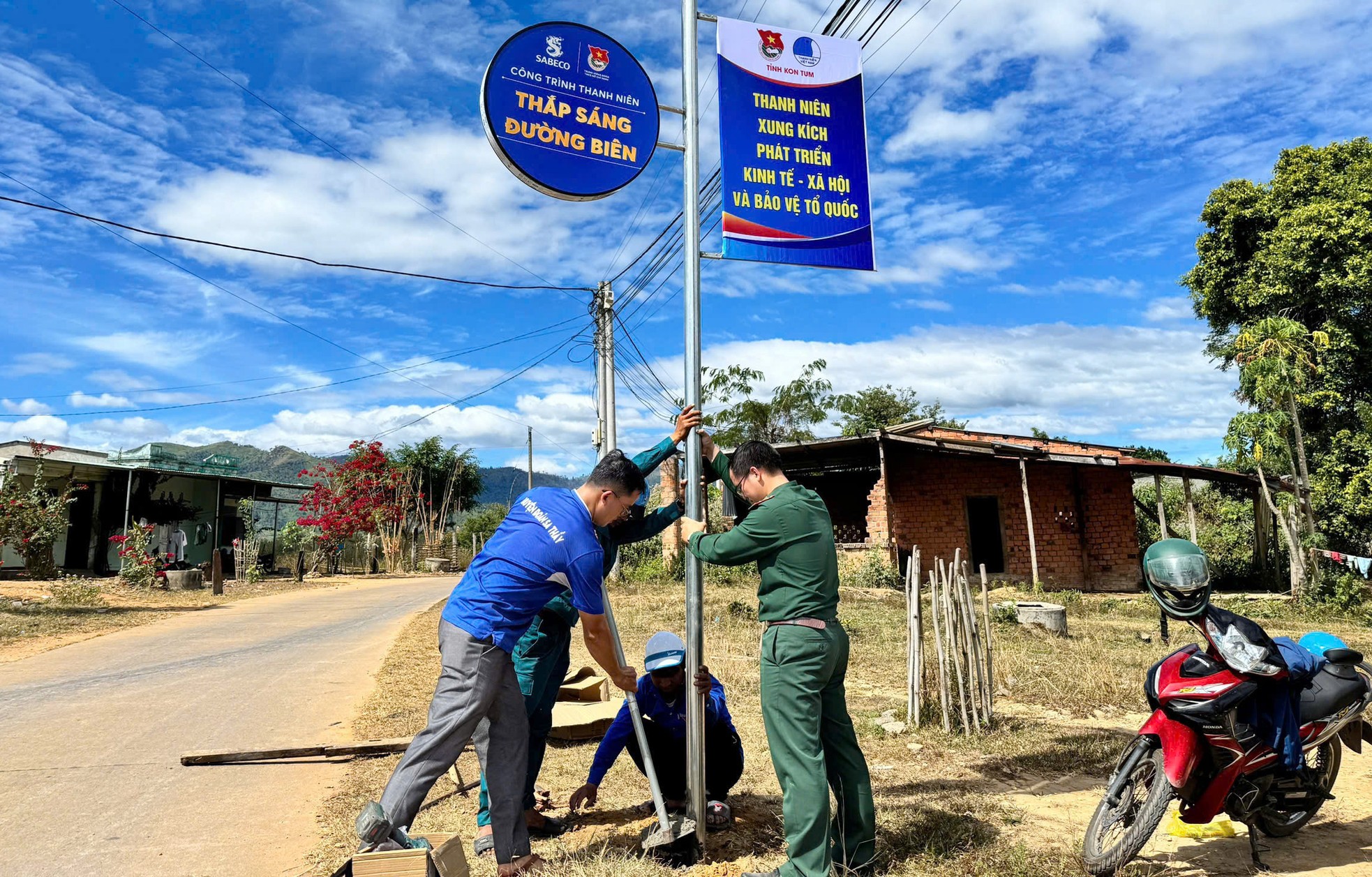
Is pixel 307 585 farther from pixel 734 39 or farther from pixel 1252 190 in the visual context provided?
pixel 1252 190

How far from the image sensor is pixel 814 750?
3428 millimetres

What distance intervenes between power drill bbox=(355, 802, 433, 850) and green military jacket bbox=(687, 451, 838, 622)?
5.18ft

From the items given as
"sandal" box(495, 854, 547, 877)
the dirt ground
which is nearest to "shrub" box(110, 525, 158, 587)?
the dirt ground

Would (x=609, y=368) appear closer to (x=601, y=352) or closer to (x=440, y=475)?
(x=601, y=352)

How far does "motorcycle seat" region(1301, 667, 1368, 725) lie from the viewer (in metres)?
3.79

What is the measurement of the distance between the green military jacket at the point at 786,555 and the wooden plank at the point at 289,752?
11.2 ft

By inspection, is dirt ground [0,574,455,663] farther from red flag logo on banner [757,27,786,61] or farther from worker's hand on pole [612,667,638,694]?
red flag logo on banner [757,27,786,61]

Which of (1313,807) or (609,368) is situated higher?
(609,368)

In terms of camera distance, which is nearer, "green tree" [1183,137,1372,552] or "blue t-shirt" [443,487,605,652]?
"blue t-shirt" [443,487,605,652]

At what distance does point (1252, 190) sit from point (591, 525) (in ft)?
63.9

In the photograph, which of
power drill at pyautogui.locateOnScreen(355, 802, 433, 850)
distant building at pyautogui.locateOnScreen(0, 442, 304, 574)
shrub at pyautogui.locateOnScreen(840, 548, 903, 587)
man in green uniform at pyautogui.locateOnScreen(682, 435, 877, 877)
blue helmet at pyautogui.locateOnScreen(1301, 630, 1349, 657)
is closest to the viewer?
power drill at pyautogui.locateOnScreen(355, 802, 433, 850)

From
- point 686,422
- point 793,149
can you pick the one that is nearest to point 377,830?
point 686,422

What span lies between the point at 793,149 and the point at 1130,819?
12.2 ft

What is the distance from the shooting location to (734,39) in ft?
15.4
